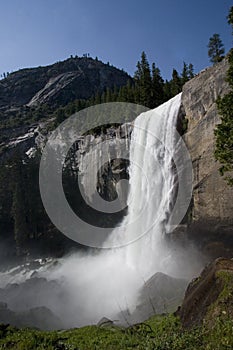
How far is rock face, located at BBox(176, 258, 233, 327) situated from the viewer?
29.1ft

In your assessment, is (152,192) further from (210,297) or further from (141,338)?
(141,338)

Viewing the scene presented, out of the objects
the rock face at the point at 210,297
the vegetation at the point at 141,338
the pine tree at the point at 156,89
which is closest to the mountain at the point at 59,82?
the pine tree at the point at 156,89

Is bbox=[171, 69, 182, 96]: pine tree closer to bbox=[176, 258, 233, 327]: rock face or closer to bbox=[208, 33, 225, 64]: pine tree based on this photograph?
bbox=[208, 33, 225, 64]: pine tree

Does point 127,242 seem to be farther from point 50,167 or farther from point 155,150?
point 50,167

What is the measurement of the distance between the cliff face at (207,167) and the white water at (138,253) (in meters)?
1.81

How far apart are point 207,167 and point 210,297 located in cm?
1218

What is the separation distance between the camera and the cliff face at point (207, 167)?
18.9m

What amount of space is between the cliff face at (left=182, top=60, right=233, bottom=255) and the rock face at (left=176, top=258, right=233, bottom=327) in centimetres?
776

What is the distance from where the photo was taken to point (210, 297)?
987 centimetres

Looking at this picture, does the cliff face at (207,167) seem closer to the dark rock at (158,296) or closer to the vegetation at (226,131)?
the dark rock at (158,296)

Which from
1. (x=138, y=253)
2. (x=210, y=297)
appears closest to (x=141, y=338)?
(x=210, y=297)

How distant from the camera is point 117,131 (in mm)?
40438

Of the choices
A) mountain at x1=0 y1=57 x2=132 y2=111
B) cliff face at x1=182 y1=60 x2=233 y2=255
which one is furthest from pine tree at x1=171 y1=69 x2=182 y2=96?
mountain at x1=0 y1=57 x2=132 y2=111

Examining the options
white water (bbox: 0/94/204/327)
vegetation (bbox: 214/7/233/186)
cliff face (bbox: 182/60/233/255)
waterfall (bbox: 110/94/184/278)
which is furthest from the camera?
waterfall (bbox: 110/94/184/278)
